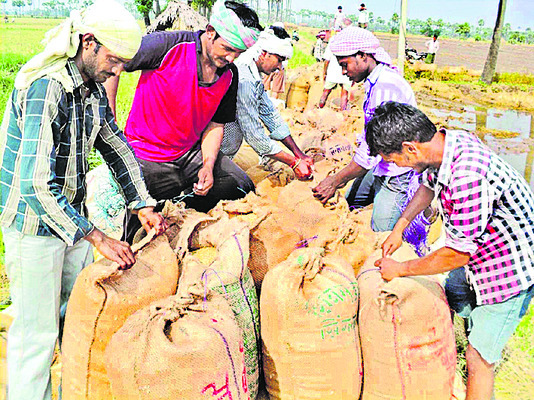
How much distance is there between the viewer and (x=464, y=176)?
166cm

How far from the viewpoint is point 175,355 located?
151 centimetres

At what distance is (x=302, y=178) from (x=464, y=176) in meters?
1.47

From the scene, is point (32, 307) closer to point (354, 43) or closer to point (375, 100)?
point (375, 100)

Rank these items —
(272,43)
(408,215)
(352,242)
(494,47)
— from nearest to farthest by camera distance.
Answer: (408,215), (352,242), (272,43), (494,47)

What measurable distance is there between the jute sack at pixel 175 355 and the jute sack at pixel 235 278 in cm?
16

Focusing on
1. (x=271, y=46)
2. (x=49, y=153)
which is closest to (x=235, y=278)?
(x=49, y=153)

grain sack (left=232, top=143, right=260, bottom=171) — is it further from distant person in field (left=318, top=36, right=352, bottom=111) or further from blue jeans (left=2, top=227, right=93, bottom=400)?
distant person in field (left=318, top=36, right=352, bottom=111)

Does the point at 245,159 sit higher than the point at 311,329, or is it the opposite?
the point at 245,159

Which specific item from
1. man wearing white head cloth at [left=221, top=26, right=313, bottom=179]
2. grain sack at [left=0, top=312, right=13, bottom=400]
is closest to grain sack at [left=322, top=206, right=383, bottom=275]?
man wearing white head cloth at [left=221, top=26, right=313, bottom=179]

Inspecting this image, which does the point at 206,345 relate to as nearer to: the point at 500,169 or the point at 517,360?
the point at 500,169

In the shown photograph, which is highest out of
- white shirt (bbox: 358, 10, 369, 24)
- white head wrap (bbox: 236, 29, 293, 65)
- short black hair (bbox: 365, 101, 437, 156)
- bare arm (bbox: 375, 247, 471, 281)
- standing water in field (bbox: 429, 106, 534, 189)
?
white shirt (bbox: 358, 10, 369, 24)

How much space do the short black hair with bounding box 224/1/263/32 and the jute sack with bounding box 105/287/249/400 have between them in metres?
1.39

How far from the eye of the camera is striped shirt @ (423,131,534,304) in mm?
1670

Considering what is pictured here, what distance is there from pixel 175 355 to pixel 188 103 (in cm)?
149
